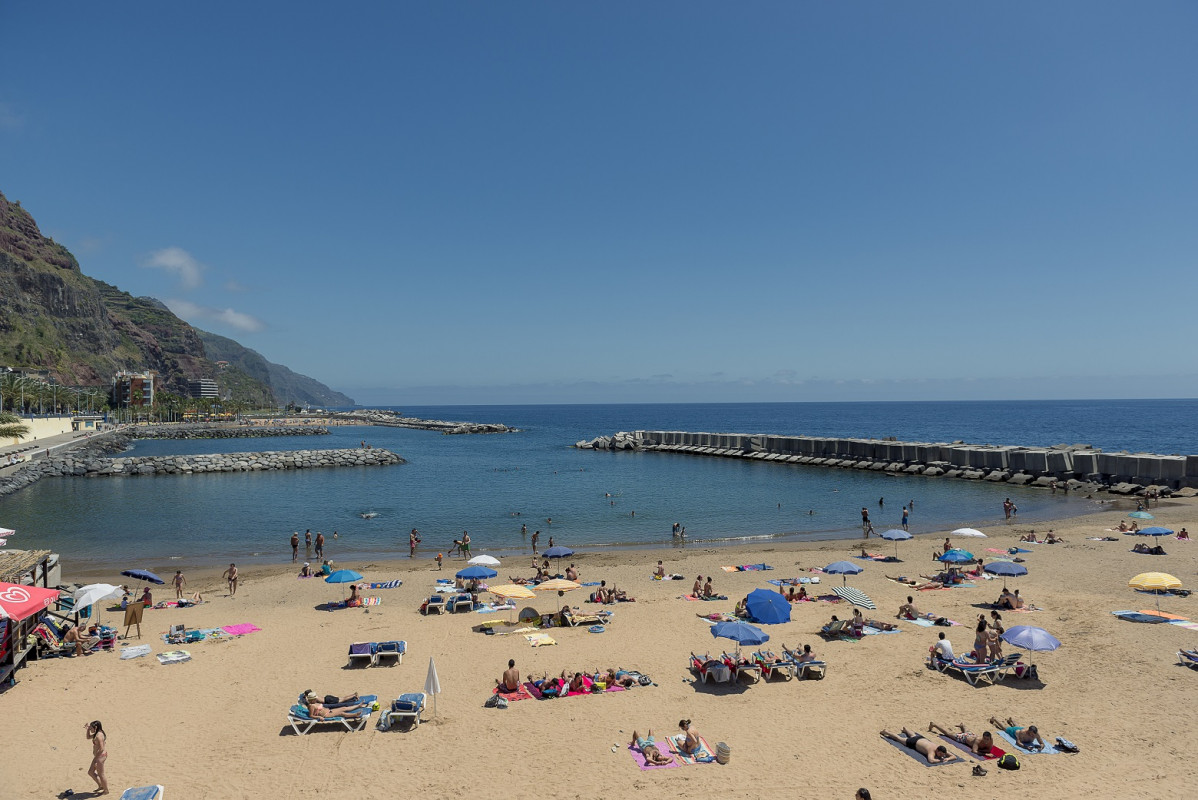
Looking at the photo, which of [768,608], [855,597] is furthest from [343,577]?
[855,597]

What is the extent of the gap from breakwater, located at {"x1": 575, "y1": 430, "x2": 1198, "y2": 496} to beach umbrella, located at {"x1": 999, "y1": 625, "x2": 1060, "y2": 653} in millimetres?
35612

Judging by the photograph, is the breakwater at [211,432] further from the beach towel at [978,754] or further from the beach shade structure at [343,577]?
the beach towel at [978,754]

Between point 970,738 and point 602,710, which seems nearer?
point 970,738

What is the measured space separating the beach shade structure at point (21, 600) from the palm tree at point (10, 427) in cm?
6854

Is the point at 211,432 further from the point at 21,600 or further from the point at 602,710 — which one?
the point at 602,710

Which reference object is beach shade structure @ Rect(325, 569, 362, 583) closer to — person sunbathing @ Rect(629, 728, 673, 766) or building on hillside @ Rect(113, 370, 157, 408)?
person sunbathing @ Rect(629, 728, 673, 766)

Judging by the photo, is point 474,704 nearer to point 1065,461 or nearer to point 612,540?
point 612,540

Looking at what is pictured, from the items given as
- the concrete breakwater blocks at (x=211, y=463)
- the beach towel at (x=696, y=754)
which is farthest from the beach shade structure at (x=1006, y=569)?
the concrete breakwater blocks at (x=211, y=463)

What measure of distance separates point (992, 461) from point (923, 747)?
4846 cm

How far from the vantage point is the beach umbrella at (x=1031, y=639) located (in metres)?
12.8

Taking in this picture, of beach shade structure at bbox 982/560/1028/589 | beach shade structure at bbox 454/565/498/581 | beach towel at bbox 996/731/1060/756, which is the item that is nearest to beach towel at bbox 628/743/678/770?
beach towel at bbox 996/731/1060/756

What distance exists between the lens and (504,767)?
10.2m

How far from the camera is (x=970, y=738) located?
34.5ft

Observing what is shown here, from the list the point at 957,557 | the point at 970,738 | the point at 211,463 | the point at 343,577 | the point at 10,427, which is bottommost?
the point at 970,738
